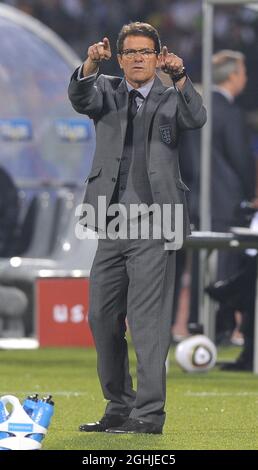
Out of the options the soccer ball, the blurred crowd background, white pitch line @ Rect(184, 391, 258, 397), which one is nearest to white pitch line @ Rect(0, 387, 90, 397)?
white pitch line @ Rect(184, 391, 258, 397)

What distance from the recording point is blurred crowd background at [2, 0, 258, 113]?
77.9ft

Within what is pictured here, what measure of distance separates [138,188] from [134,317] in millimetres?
585

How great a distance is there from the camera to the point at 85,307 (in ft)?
43.7

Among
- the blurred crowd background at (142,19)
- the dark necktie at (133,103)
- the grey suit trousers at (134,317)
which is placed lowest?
the grey suit trousers at (134,317)

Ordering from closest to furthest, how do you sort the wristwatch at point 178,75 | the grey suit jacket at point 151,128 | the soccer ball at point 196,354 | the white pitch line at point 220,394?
the wristwatch at point 178,75 < the grey suit jacket at point 151,128 < the white pitch line at point 220,394 < the soccer ball at point 196,354

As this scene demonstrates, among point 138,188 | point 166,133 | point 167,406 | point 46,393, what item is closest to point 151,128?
point 166,133

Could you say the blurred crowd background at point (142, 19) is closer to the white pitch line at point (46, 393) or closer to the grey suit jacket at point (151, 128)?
the white pitch line at point (46, 393)

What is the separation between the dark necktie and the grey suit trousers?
0.57 metres

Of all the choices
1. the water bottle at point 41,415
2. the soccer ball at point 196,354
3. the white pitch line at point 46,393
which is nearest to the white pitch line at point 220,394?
the white pitch line at point 46,393

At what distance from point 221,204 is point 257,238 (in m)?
3.11

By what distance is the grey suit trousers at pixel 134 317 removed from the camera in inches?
288

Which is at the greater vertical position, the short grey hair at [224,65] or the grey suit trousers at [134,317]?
the short grey hair at [224,65]

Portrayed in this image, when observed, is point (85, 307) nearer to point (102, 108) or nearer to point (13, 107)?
point (13, 107)

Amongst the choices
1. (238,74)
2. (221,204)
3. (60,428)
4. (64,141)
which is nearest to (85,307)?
(221,204)
